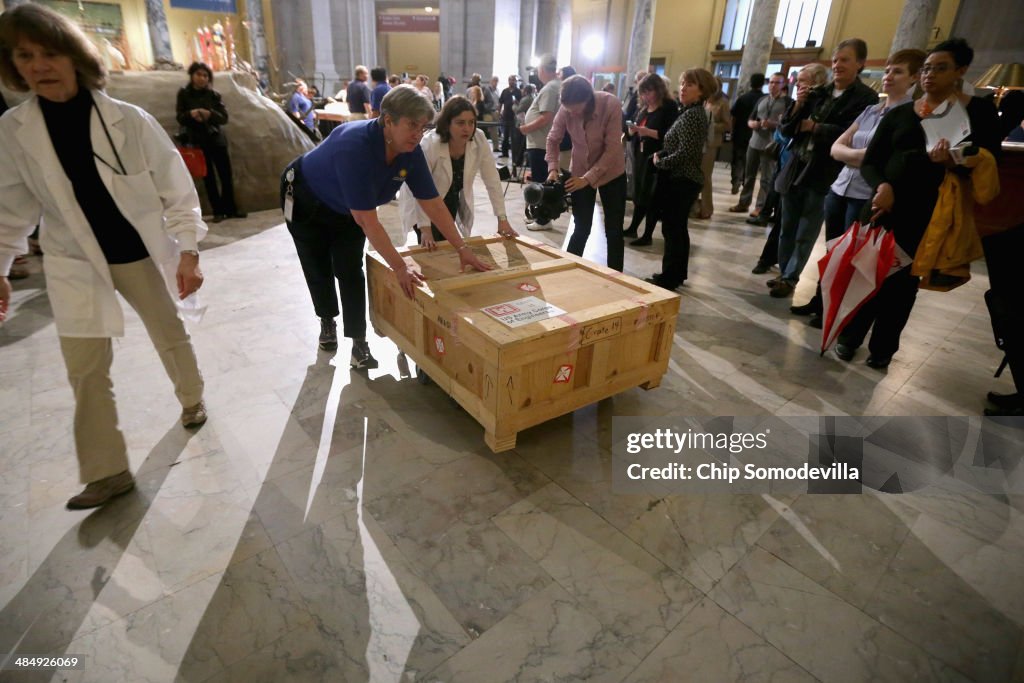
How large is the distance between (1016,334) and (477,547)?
2947mm

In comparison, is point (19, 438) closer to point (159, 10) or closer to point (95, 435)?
point (95, 435)

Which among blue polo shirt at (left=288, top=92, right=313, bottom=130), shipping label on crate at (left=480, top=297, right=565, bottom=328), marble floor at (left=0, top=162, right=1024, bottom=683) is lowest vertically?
marble floor at (left=0, top=162, right=1024, bottom=683)

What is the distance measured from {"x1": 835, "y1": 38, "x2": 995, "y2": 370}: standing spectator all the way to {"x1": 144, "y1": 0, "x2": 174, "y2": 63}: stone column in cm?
2082

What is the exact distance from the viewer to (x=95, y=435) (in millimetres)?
2029

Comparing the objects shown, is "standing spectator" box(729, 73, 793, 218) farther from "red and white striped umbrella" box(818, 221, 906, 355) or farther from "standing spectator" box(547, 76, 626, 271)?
"red and white striped umbrella" box(818, 221, 906, 355)

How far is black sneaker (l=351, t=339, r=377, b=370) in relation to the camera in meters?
3.16

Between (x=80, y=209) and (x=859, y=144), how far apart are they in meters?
4.05

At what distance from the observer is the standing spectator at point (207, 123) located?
5777 mm

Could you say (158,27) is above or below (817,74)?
above

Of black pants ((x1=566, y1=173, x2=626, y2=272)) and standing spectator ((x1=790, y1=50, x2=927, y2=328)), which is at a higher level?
standing spectator ((x1=790, y1=50, x2=927, y2=328))

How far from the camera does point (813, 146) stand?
3.89 metres

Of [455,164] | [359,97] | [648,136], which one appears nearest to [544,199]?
[455,164]

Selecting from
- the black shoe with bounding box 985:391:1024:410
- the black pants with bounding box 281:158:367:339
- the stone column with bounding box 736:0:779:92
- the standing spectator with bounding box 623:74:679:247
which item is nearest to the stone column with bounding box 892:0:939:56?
the stone column with bounding box 736:0:779:92

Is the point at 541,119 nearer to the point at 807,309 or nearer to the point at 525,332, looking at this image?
the point at 807,309
